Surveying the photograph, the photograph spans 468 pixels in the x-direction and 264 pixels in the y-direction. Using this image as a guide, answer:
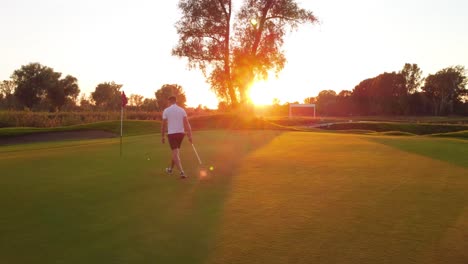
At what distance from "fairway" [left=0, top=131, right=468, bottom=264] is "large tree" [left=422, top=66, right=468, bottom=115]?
9327 cm

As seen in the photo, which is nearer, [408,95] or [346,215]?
[346,215]

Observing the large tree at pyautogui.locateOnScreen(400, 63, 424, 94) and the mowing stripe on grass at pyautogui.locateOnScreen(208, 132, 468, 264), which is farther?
the large tree at pyautogui.locateOnScreen(400, 63, 424, 94)

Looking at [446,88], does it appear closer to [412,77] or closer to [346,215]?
[412,77]

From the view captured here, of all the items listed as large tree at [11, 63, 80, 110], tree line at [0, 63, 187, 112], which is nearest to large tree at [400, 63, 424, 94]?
tree line at [0, 63, 187, 112]

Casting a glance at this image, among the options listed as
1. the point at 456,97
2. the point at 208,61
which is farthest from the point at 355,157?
the point at 456,97

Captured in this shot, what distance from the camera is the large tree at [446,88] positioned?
308 ft

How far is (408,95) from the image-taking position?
95.2m

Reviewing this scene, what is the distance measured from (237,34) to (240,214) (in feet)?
117

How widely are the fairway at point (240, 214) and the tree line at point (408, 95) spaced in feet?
296

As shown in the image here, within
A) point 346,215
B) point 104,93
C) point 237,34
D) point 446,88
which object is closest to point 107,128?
point 237,34

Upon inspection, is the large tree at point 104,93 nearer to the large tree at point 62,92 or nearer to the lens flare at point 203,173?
the large tree at point 62,92

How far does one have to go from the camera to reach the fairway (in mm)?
5141

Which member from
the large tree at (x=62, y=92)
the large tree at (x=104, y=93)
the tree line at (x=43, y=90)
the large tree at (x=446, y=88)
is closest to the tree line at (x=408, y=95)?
the large tree at (x=446, y=88)

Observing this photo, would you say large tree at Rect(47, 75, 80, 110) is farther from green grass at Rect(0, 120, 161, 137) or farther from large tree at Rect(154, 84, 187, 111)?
green grass at Rect(0, 120, 161, 137)
